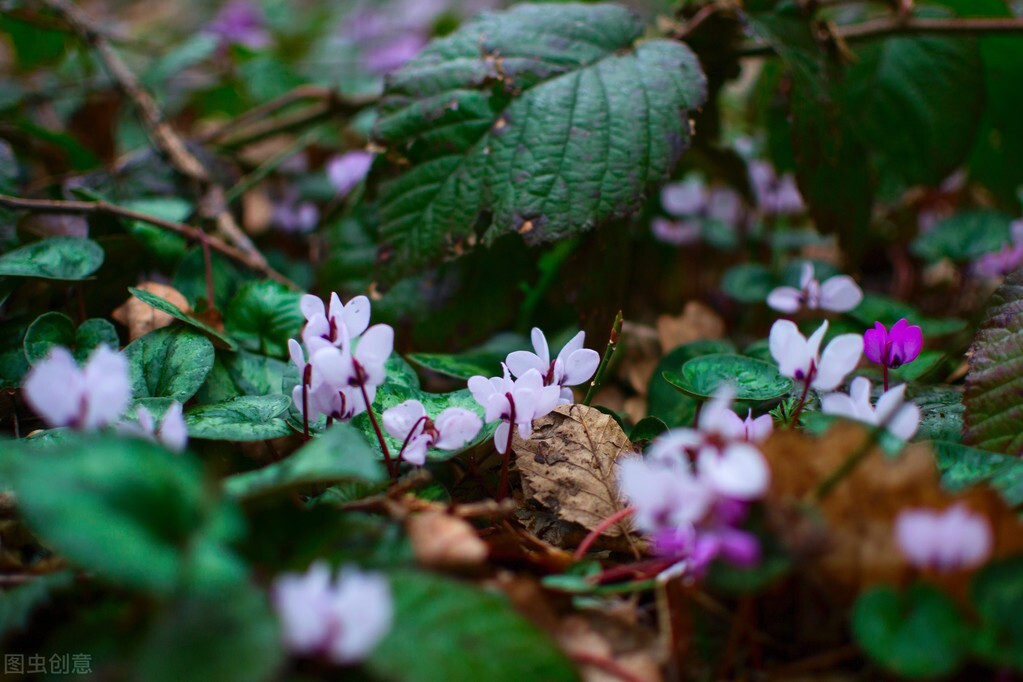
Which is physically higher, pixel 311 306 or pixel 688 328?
pixel 311 306

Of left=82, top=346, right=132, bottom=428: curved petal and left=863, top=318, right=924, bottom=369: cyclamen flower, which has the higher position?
left=82, top=346, right=132, bottom=428: curved petal

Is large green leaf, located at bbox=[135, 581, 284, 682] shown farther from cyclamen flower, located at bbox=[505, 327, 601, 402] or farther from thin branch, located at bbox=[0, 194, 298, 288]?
thin branch, located at bbox=[0, 194, 298, 288]

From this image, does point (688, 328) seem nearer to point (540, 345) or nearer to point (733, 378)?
point (733, 378)

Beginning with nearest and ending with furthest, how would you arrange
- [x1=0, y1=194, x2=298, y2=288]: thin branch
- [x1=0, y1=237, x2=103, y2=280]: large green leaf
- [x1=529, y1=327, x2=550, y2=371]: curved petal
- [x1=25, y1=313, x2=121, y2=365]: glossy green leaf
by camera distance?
[x1=529, y1=327, x2=550, y2=371]: curved petal
[x1=25, y1=313, x2=121, y2=365]: glossy green leaf
[x1=0, y1=237, x2=103, y2=280]: large green leaf
[x1=0, y1=194, x2=298, y2=288]: thin branch

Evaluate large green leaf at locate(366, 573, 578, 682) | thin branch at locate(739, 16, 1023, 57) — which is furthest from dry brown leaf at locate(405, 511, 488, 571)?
thin branch at locate(739, 16, 1023, 57)

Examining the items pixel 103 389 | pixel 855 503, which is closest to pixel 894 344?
pixel 855 503

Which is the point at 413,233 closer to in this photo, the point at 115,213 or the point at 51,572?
the point at 115,213

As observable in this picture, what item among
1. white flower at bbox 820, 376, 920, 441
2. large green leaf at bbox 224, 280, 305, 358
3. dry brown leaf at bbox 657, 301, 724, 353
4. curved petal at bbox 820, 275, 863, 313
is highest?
white flower at bbox 820, 376, 920, 441
